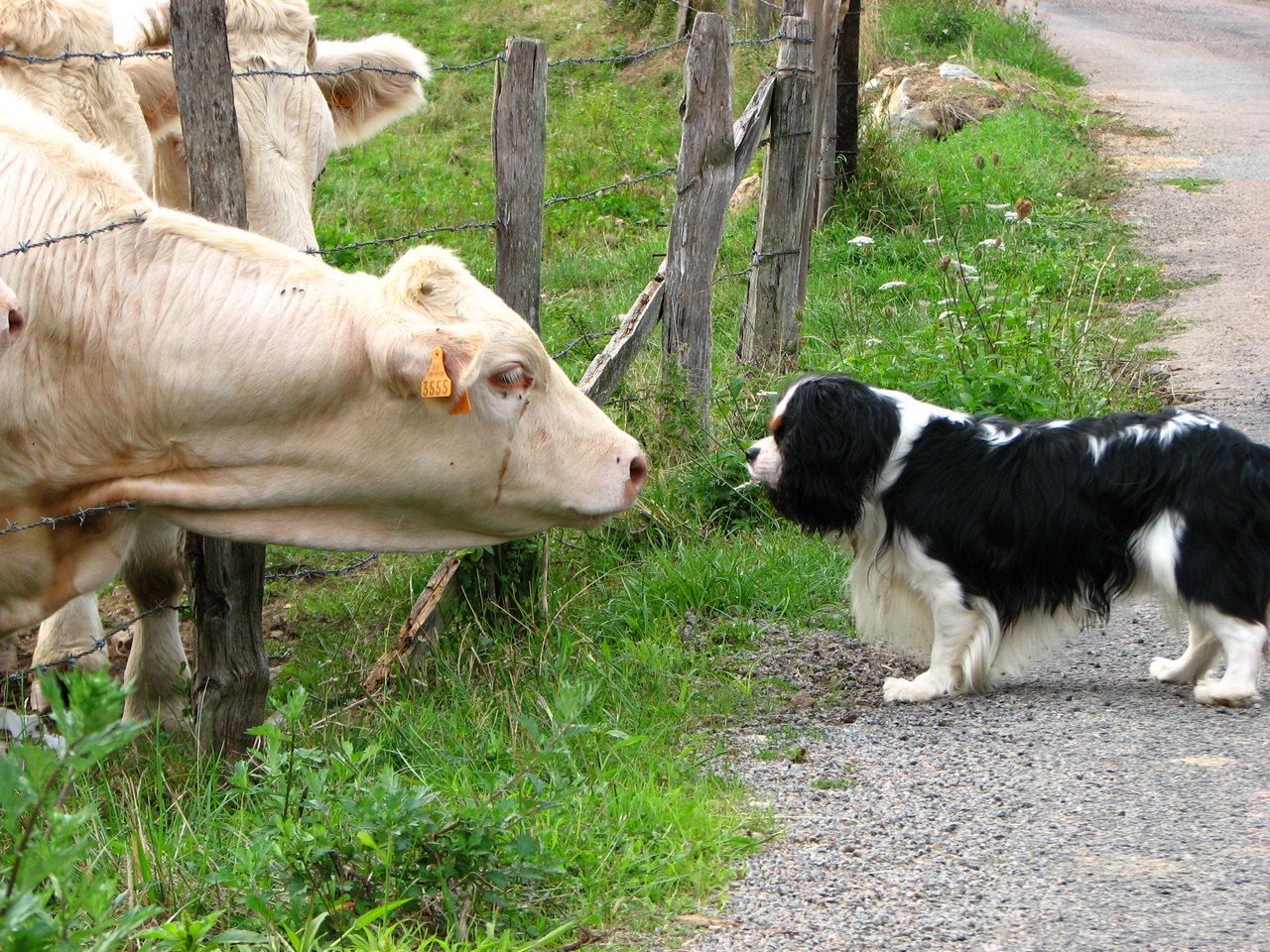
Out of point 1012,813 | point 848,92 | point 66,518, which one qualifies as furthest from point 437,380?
point 848,92

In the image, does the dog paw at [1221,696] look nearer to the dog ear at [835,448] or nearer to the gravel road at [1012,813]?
the gravel road at [1012,813]

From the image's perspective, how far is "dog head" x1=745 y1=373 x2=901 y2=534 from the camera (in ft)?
14.2

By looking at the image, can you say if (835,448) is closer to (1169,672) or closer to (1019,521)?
(1019,521)

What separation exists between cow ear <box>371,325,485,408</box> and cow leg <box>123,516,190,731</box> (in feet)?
5.42

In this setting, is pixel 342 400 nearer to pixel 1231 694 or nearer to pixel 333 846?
pixel 333 846

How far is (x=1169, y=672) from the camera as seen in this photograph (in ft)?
14.2

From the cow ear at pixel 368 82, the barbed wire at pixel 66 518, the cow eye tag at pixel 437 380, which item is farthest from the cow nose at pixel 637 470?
the cow ear at pixel 368 82

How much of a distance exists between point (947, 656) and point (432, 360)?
2006mm

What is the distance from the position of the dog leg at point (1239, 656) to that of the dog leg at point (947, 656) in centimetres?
67

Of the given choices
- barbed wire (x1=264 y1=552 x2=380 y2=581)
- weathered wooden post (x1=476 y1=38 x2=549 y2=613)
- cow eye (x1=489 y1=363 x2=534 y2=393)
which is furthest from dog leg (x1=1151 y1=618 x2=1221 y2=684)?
barbed wire (x1=264 y1=552 x2=380 y2=581)

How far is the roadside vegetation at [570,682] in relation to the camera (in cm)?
270

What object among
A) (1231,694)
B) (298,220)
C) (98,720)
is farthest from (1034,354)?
(98,720)

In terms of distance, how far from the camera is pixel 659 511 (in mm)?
5414

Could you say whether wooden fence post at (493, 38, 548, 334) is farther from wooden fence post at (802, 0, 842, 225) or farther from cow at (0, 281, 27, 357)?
wooden fence post at (802, 0, 842, 225)
